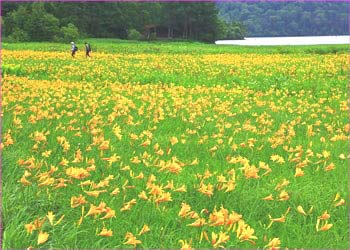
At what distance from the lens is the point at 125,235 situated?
8.83 ft

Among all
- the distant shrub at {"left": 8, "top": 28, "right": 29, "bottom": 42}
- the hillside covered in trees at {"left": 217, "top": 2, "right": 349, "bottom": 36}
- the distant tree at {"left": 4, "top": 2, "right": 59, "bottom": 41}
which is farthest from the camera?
the hillside covered in trees at {"left": 217, "top": 2, "right": 349, "bottom": 36}

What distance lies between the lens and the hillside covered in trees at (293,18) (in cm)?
9914

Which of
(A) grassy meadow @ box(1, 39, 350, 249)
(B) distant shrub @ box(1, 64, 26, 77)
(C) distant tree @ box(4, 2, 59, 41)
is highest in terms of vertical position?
(C) distant tree @ box(4, 2, 59, 41)

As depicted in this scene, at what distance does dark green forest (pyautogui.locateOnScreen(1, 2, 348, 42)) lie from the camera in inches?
1837

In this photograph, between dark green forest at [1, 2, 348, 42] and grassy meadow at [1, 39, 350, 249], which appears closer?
grassy meadow at [1, 39, 350, 249]

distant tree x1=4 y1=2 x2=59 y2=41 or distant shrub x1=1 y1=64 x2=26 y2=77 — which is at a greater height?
distant tree x1=4 y1=2 x2=59 y2=41

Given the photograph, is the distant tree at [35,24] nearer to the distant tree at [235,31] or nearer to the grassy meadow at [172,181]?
the grassy meadow at [172,181]

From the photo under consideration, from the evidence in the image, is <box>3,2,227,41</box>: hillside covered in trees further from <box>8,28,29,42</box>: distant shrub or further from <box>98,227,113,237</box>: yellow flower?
<box>98,227,113,237</box>: yellow flower

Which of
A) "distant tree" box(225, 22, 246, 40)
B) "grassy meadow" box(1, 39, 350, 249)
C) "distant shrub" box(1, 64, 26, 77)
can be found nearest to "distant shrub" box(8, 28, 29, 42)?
"distant shrub" box(1, 64, 26, 77)

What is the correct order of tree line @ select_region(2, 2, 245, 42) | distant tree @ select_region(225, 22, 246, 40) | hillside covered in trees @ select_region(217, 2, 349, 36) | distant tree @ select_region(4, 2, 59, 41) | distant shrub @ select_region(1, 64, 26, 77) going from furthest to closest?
hillside covered in trees @ select_region(217, 2, 349, 36)
distant tree @ select_region(225, 22, 246, 40)
tree line @ select_region(2, 2, 245, 42)
distant tree @ select_region(4, 2, 59, 41)
distant shrub @ select_region(1, 64, 26, 77)

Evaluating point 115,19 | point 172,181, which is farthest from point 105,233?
point 115,19

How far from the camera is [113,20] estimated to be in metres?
59.9

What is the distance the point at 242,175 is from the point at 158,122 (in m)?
2.39

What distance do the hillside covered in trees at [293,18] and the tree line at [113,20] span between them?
34.1m
